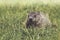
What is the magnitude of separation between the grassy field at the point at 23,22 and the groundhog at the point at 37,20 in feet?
0.51

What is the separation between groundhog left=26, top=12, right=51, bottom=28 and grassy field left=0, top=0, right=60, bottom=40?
0.16 meters

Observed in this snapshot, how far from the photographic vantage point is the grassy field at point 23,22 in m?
6.57

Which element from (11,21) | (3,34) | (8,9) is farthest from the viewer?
(8,9)

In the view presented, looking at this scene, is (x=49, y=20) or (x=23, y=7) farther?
(x=23, y=7)

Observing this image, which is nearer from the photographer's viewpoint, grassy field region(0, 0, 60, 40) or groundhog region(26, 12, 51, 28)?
grassy field region(0, 0, 60, 40)

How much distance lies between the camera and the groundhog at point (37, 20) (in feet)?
23.2

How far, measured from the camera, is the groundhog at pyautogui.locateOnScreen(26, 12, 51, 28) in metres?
7.06

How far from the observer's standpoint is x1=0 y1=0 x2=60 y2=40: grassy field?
657 centimetres

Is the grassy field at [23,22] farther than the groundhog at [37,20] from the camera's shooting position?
No

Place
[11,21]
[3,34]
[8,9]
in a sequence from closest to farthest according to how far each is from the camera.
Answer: [3,34] → [11,21] → [8,9]

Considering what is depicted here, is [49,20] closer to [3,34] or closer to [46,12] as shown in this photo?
[46,12]

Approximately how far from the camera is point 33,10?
7.62 meters

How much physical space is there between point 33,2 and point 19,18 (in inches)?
31.4

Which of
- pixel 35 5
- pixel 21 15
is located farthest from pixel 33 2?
pixel 21 15
